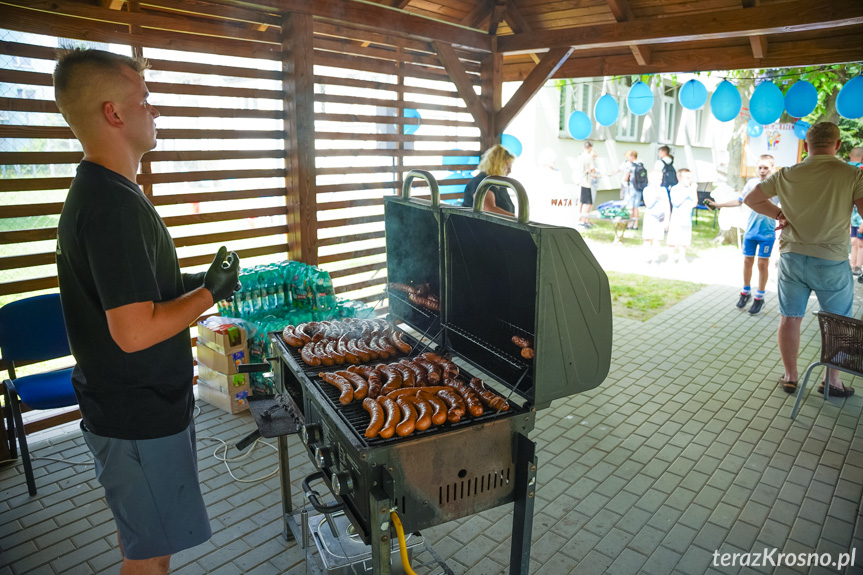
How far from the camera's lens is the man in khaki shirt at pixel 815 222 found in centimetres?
487

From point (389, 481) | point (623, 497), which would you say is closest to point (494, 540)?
point (623, 497)

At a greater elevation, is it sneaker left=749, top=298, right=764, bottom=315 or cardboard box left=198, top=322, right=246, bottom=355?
cardboard box left=198, top=322, right=246, bottom=355

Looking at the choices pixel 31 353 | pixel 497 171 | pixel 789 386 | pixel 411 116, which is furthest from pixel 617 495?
pixel 411 116

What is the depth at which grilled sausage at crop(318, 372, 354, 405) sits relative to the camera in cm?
239

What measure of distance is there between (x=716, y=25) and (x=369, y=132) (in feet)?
12.9

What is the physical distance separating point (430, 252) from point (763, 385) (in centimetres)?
443

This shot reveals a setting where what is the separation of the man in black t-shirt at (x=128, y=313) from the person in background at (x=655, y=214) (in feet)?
35.5

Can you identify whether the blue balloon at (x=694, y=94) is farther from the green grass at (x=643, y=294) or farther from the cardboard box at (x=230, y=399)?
the cardboard box at (x=230, y=399)

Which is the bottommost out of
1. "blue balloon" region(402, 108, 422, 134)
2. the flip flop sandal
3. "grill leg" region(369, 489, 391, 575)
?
the flip flop sandal

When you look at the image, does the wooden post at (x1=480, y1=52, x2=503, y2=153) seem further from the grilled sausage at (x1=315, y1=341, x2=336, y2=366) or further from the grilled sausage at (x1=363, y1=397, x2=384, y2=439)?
the grilled sausage at (x1=363, y1=397, x2=384, y2=439)

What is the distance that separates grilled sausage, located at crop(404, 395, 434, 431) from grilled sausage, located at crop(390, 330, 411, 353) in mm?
755

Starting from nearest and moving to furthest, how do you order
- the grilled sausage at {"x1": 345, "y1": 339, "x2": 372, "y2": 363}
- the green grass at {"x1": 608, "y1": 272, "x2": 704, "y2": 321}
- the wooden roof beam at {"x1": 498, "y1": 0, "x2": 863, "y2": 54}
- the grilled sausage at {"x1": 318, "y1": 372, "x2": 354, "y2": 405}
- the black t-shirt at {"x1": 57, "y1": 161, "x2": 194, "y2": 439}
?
the black t-shirt at {"x1": 57, "y1": 161, "x2": 194, "y2": 439}
the grilled sausage at {"x1": 318, "y1": 372, "x2": 354, "y2": 405}
the grilled sausage at {"x1": 345, "y1": 339, "x2": 372, "y2": 363}
the wooden roof beam at {"x1": 498, "y1": 0, "x2": 863, "y2": 54}
the green grass at {"x1": 608, "y1": 272, "x2": 704, "y2": 321}

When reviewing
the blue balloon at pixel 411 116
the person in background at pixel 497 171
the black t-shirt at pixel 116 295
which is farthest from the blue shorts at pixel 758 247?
the black t-shirt at pixel 116 295

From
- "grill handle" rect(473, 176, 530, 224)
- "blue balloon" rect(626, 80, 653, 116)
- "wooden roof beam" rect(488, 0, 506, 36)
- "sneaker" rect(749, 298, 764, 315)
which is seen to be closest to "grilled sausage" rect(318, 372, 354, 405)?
"grill handle" rect(473, 176, 530, 224)
